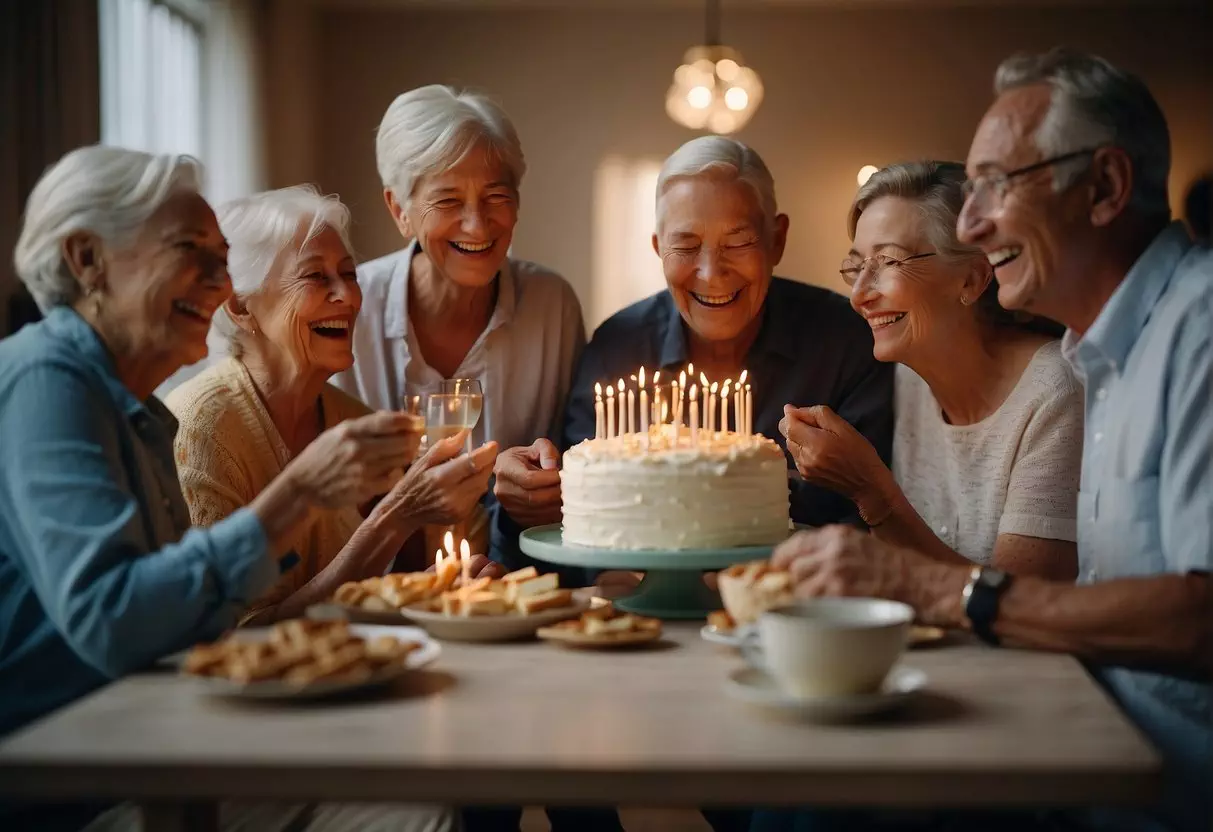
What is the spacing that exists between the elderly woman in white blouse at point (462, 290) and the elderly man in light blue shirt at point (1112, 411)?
1534 millimetres

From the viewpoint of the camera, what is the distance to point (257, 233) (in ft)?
9.41

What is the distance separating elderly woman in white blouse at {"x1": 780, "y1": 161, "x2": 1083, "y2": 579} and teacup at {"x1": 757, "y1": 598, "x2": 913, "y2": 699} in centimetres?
104

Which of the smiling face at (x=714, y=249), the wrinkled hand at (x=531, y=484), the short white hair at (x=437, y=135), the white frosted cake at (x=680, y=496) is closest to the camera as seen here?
the white frosted cake at (x=680, y=496)

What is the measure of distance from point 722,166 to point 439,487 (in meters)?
1.21

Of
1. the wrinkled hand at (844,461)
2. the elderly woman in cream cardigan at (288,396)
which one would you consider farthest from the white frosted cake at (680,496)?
the elderly woman in cream cardigan at (288,396)

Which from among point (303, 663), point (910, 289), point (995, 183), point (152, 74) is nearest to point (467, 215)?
point (910, 289)

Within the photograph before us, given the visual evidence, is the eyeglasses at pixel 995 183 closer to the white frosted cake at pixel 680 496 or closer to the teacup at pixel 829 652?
the white frosted cake at pixel 680 496

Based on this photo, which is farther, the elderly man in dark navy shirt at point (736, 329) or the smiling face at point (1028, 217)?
the elderly man in dark navy shirt at point (736, 329)

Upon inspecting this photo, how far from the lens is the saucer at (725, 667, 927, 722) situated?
1.51 metres

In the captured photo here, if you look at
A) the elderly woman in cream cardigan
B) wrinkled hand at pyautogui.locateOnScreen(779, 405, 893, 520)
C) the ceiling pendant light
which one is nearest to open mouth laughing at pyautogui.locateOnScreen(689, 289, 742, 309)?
wrinkled hand at pyautogui.locateOnScreen(779, 405, 893, 520)

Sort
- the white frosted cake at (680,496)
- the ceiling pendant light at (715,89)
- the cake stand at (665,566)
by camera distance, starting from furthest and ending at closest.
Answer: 1. the ceiling pendant light at (715,89)
2. the white frosted cake at (680,496)
3. the cake stand at (665,566)

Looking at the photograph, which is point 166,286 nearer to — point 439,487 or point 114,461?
point 114,461

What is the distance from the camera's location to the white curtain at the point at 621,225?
29.5 ft

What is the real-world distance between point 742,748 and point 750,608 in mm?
453
